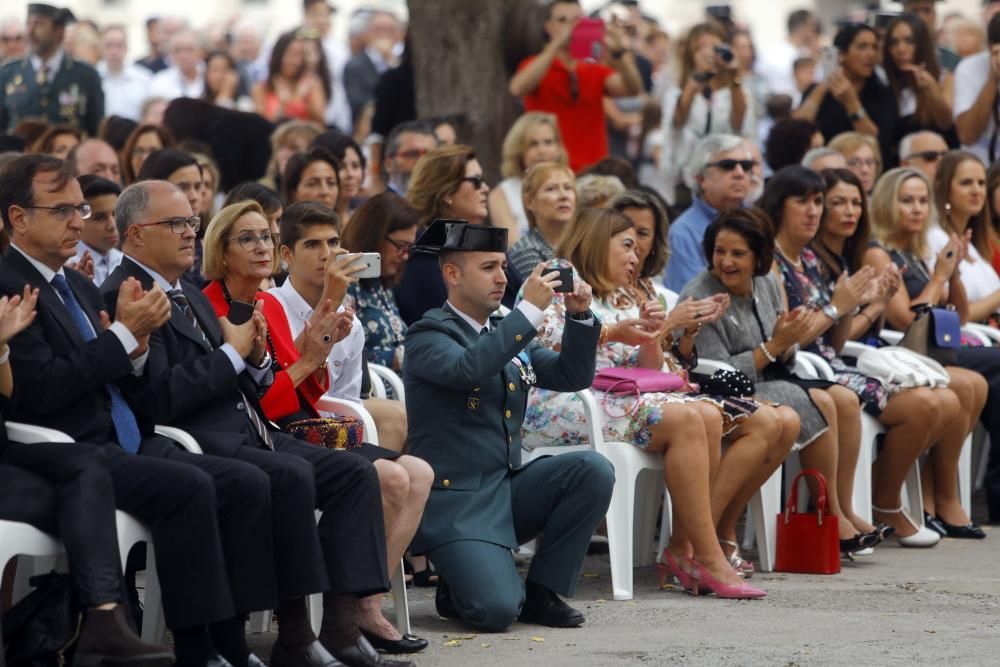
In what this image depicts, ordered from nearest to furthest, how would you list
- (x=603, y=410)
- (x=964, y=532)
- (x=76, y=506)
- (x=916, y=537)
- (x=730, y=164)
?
1. (x=76, y=506)
2. (x=603, y=410)
3. (x=916, y=537)
4. (x=964, y=532)
5. (x=730, y=164)

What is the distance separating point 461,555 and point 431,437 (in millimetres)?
448

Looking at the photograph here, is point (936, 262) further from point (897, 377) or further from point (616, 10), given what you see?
point (616, 10)

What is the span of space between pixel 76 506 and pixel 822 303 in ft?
15.3

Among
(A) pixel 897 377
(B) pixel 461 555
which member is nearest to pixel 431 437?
(B) pixel 461 555

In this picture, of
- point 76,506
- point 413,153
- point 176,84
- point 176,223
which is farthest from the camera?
point 176,84

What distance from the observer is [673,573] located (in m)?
7.36

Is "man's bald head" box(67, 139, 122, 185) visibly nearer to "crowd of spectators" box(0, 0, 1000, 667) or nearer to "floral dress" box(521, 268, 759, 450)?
"crowd of spectators" box(0, 0, 1000, 667)

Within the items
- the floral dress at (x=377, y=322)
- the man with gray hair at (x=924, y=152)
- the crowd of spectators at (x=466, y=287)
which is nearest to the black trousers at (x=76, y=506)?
the crowd of spectators at (x=466, y=287)

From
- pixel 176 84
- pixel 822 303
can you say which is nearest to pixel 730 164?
pixel 822 303

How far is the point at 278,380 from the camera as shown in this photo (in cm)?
633

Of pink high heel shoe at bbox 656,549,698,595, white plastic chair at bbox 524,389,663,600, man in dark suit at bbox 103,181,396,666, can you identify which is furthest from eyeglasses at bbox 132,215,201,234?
pink high heel shoe at bbox 656,549,698,595

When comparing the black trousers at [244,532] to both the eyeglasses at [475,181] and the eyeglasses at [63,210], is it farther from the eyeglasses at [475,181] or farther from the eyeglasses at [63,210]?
the eyeglasses at [475,181]

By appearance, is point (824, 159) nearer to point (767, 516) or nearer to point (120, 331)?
point (767, 516)

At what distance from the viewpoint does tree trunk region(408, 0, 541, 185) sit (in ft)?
38.3
